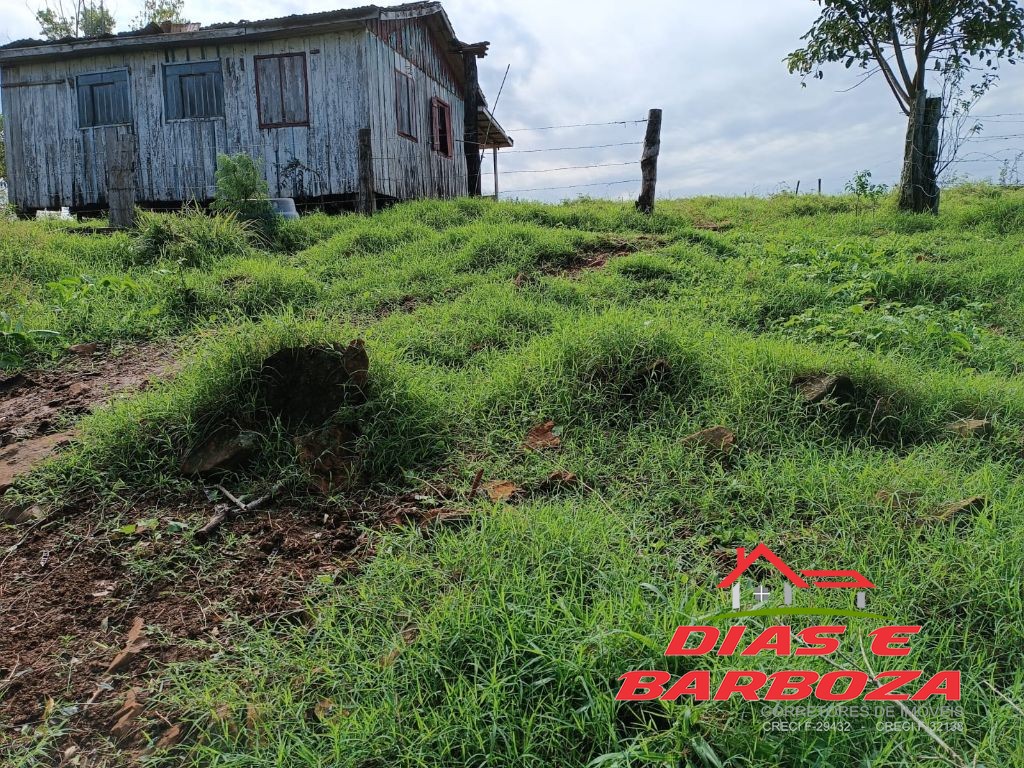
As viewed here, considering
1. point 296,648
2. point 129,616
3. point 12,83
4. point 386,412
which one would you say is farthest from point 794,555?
point 12,83

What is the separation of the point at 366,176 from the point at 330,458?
8.38 m

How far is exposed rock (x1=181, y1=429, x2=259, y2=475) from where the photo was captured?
3.04m

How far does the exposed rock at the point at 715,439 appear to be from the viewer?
3.08m

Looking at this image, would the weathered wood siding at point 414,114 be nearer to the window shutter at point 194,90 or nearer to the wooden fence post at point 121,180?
the window shutter at point 194,90

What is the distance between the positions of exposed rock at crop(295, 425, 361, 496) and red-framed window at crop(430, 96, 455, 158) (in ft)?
40.7

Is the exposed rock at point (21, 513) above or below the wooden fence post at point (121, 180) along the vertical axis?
below

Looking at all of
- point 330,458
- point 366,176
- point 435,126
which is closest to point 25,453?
point 330,458

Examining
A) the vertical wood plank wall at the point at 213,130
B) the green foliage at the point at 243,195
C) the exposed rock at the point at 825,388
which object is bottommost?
the exposed rock at the point at 825,388

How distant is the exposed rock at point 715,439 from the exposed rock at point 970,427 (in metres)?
1.08

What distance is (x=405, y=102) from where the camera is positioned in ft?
42.1

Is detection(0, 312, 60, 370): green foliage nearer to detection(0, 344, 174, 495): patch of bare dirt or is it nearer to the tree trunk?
detection(0, 344, 174, 495): patch of bare dirt

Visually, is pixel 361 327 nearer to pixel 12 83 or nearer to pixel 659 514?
pixel 659 514

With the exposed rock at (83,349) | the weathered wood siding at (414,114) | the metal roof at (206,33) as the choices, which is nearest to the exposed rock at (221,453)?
the exposed rock at (83,349)

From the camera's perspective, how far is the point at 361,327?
4910mm
